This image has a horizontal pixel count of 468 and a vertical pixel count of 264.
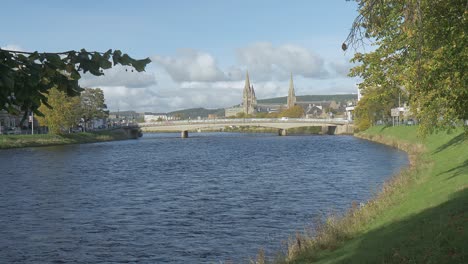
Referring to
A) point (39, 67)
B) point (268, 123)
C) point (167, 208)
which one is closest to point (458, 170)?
point (167, 208)

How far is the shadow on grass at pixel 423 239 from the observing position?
36.2ft

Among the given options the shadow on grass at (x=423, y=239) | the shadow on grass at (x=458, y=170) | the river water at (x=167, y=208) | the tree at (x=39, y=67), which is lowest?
the river water at (x=167, y=208)

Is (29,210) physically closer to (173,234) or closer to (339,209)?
(173,234)

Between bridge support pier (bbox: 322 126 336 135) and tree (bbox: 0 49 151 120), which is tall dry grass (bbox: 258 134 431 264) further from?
bridge support pier (bbox: 322 126 336 135)

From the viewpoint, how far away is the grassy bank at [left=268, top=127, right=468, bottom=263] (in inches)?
453

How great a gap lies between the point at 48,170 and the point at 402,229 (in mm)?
39090

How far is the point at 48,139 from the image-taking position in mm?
94688

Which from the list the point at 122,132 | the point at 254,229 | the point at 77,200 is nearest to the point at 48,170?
the point at 77,200

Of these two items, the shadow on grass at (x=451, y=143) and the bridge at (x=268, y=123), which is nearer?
the shadow on grass at (x=451, y=143)

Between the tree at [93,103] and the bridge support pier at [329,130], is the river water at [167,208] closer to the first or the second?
the tree at [93,103]

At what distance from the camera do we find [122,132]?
141 metres

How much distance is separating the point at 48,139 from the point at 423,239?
90.9 meters

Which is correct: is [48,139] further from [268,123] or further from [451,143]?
[451,143]

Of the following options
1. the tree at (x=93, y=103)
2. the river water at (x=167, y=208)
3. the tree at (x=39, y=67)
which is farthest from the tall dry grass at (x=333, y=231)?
the tree at (x=93, y=103)
